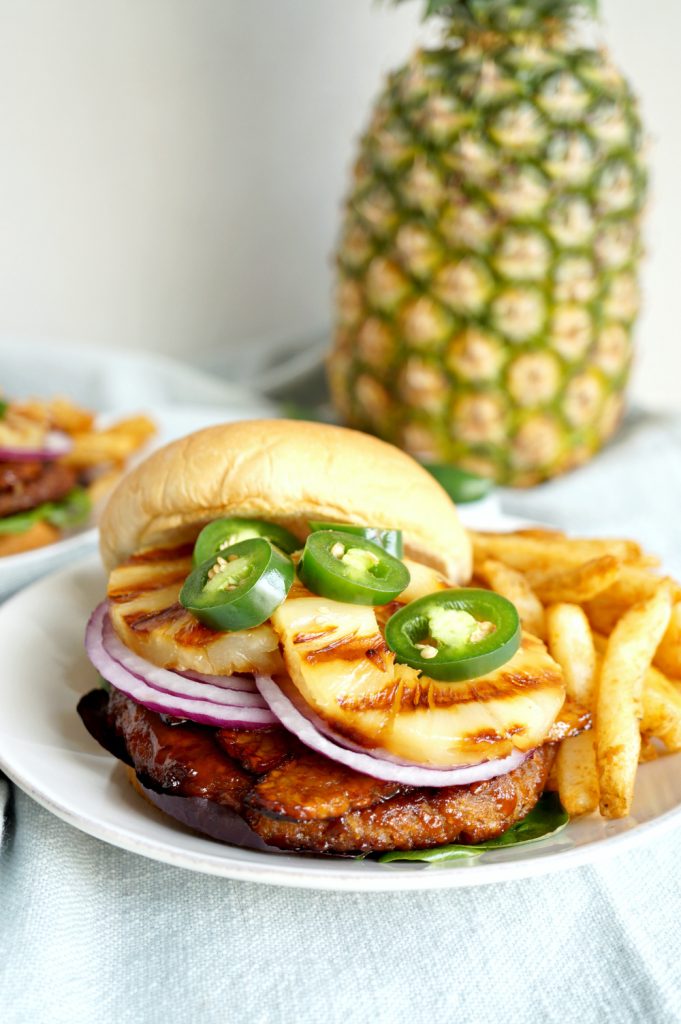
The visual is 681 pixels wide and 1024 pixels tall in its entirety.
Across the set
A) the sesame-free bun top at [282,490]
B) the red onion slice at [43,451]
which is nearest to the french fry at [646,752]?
the sesame-free bun top at [282,490]

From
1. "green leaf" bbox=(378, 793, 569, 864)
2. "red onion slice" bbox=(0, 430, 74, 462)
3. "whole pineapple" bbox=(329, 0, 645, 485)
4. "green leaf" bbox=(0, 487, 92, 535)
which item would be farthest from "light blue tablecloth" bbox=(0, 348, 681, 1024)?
"whole pineapple" bbox=(329, 0, 645, 485)

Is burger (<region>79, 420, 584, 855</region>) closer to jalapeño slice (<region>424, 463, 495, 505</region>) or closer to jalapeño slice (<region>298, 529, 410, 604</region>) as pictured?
jalapeño slice (<region>298, 529, 410, 604</region>)

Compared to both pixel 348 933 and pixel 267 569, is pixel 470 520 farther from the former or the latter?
pixel 348 933

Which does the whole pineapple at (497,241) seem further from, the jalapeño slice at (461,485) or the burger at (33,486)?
the burger at (33,486)

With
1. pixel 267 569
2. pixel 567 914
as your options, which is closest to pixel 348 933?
pixel 567 914

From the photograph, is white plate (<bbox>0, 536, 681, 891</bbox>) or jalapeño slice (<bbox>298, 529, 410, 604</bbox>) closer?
white plate (<bbox>0, 536, 681, 891</bbox>)

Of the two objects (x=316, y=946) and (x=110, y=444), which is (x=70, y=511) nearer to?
(x=110, y=444)
